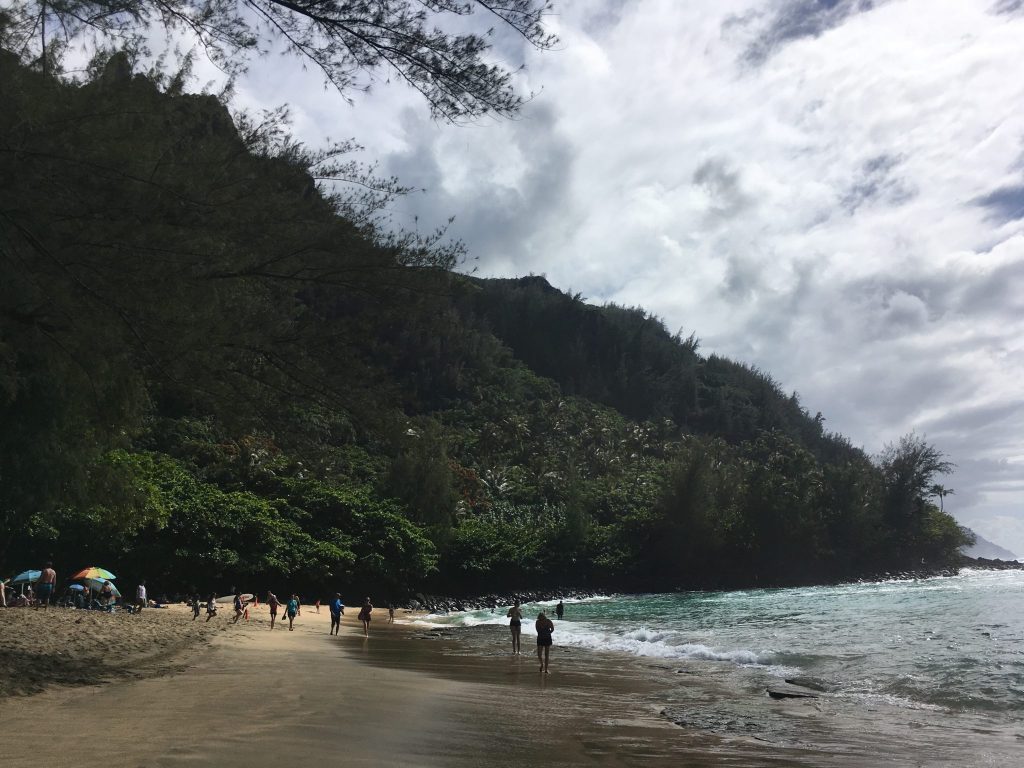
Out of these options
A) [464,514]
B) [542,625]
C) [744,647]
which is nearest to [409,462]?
[464,514]

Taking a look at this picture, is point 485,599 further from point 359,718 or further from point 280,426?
point 359,718

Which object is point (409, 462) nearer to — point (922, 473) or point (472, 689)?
point (472, 689)

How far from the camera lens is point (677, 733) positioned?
9164 mm

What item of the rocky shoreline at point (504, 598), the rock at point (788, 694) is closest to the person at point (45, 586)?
the rock at point (788, 694)

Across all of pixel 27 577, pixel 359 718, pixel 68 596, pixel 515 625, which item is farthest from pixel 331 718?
pixel 27 577

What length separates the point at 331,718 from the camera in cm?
838

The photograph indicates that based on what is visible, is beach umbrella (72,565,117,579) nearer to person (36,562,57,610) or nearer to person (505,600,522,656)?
person (36,562,57,610)

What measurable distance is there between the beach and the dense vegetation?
3.21 meters

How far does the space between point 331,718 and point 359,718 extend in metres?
0.35

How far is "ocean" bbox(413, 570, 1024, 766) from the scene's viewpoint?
949cm

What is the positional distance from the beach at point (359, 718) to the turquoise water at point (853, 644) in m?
2.64

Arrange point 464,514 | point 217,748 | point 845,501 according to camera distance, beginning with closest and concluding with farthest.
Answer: point 217,748 → point 464,514 → point 845,501

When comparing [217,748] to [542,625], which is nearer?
[217,748]

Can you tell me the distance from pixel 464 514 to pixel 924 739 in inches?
2024
